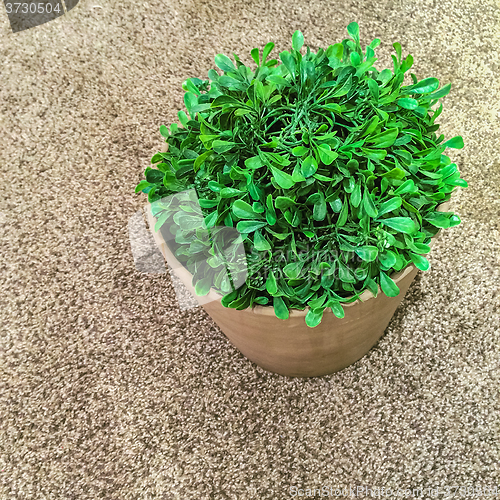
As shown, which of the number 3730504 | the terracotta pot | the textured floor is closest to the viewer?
the terracotta pot

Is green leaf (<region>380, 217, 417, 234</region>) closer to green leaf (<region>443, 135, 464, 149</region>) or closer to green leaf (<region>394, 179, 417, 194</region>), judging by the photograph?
green leaf (<region>394, 179, 417, 194</region>)

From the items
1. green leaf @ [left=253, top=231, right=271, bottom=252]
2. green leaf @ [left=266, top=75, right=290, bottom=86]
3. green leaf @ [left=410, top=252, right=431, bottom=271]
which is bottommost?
green leaf @ [left=410, top=252, right=431, bottom=271]

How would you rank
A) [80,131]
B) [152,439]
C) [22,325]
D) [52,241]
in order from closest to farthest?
[152,439] → [22,325] → [52,241] → [80,131]

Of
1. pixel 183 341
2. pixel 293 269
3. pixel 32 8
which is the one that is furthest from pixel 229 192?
pixel 32 8

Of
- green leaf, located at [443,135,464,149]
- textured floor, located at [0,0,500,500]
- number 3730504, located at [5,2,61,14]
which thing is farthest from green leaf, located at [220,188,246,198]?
number 3730504, located at [5,2,61,14]

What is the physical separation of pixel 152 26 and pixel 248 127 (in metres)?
1.15

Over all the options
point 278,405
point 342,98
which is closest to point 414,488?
point 278,405

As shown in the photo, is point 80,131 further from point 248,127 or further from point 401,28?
point 401,28

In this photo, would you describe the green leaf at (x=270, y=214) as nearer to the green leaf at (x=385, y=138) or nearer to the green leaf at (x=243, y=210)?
the green leaf at (x=243, y=210)

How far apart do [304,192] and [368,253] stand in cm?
12

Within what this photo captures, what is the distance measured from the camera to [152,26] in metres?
1.56

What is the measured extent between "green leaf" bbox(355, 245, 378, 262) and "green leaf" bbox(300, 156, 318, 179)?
0.39ft

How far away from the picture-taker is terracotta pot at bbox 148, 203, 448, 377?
68 cm

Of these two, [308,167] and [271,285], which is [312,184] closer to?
[308,167]
